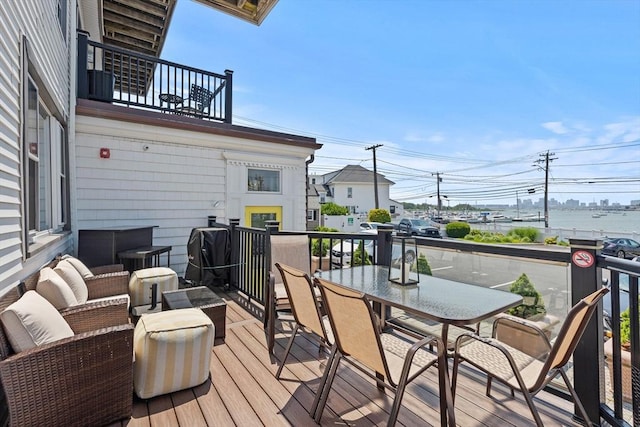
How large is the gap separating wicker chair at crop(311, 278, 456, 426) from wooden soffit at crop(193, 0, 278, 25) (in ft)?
13.4

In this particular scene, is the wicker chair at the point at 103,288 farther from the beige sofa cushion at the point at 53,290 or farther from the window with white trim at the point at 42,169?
the window with white trim at the point at 42,169

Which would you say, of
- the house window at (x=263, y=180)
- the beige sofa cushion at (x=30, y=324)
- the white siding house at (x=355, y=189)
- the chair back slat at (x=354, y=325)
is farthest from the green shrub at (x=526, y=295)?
the white siding house at (x=355, y=189)

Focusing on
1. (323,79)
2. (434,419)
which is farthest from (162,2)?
(323,79)

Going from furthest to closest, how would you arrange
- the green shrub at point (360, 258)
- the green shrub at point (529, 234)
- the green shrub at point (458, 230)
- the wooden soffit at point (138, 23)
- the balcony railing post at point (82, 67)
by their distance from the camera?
the green shrub at point (458, 230)
the green shrub at point (529, 234)
the wooden soffit at point (138, 23)
the balcony railing post at point (82, 67)
the green shrub at point (360, 258)

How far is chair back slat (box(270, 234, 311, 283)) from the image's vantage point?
3516 millimetres

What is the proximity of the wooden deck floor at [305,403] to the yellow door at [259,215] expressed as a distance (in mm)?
3912

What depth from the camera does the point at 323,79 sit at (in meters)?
15.8

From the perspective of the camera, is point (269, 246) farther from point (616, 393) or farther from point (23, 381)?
point (616, 393)

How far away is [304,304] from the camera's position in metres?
2.26

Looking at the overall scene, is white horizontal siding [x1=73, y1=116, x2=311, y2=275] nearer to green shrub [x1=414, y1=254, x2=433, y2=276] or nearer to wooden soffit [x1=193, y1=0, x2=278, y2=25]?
wooden soffit [x1=193, y1=0, x2=278, y2=25]

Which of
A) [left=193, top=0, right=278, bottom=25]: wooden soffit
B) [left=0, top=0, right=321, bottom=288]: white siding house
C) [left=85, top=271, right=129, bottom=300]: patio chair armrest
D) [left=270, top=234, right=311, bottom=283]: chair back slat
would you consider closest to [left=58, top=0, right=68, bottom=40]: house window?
[left=0, top=0, right=321, bottom=288]: white siding house

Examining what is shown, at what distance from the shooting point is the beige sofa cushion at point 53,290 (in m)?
2.17

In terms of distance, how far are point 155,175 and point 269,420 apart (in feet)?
15.7

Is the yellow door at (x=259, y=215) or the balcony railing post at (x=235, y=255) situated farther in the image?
the yellow door at (x=259, y=215)
